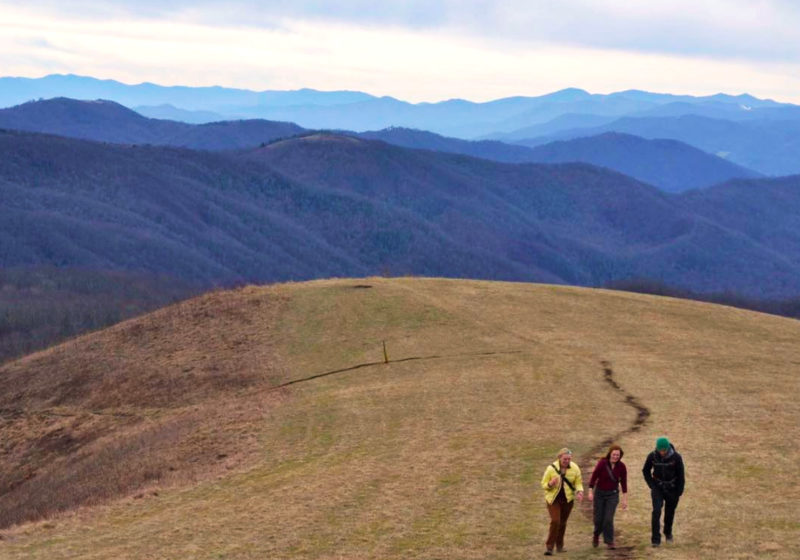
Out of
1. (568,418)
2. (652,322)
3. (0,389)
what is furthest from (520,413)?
(0,389)

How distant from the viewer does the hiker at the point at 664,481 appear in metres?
22.0

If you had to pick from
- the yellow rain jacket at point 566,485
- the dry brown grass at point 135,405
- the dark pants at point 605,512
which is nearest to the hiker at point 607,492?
the dark pants at point 605,512

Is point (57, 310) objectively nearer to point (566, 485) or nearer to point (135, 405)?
point (135, 405)

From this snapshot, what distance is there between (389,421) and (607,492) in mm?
18074

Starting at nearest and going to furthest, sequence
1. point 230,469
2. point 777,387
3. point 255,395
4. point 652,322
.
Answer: point 230,469
point 777,387
point 255,395
point 652,322

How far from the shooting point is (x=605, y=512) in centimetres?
2208

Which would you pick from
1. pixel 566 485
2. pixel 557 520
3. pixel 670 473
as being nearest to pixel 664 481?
pixel 670 473

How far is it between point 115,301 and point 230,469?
154 m

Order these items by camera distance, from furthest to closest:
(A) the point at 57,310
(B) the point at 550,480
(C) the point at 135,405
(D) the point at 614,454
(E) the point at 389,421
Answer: (A) the point at 57,310 → (C) the point at 135,405 → (E) the point at 389,421 → (B) the point at 550,480 → (D) the point at 614,454

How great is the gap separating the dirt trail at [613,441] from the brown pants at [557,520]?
108cm

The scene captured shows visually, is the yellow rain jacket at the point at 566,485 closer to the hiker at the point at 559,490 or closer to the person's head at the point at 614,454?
the hiker at the point at 559,490

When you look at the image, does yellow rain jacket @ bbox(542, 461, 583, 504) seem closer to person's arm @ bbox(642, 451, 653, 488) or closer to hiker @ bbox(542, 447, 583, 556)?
hiker @ bbox(542, 447, 583, 556)

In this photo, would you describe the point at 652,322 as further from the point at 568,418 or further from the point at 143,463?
the point at 143,463

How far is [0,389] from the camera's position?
61219 mm
